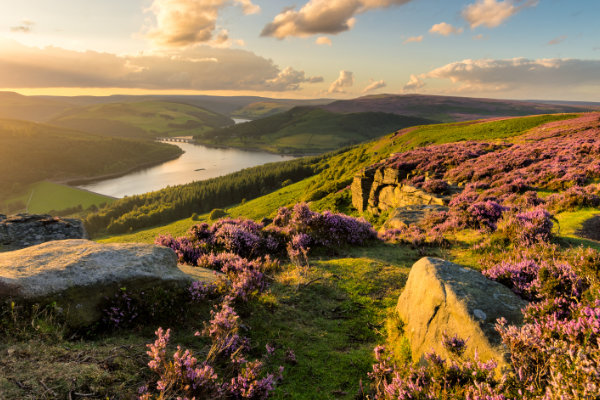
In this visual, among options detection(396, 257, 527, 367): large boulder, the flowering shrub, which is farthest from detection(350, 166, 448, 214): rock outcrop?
the flowering shrub

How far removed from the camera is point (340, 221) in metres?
11.7

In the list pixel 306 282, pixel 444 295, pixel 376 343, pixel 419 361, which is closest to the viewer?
pixel 419 361

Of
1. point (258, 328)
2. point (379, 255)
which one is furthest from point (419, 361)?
point (379, 255)

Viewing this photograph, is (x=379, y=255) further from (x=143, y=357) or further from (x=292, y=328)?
(x=143, y=357)

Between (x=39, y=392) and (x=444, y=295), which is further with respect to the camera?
(x=444, y=295)

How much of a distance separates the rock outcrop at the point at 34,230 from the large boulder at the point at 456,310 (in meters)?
12.9

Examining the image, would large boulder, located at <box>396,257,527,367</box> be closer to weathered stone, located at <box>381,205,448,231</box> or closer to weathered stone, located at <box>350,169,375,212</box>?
weathered stone, located at <box>381,205,448,231</box>

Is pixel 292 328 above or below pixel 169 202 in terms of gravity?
above

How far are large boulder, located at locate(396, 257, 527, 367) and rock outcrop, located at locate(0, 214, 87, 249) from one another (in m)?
12.9

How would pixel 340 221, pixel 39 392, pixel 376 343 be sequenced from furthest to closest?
pixel 340 221 → pixel 376 343 → pixel 39 392

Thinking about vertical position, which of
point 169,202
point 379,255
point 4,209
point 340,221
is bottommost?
point 4,209

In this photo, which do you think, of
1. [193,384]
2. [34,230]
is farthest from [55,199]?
[193,384]

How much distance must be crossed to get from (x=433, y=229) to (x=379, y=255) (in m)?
3.33

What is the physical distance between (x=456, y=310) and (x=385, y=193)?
2115 cm
